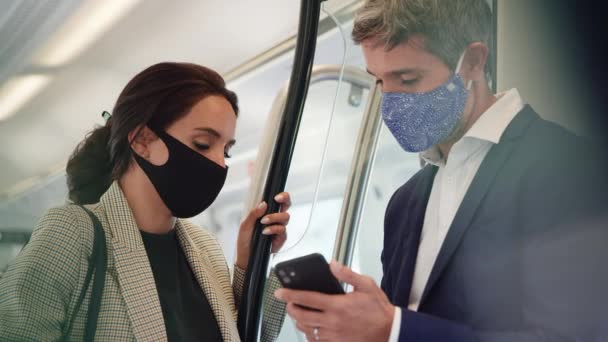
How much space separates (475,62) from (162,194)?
0.48 m

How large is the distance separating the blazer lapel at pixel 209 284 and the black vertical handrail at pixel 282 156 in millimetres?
35

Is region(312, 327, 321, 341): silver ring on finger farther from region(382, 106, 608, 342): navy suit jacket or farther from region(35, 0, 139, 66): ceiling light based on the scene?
region(35, 0, 139, 66): ceiling light

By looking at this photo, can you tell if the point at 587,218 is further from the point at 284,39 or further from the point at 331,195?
the point at 284,39

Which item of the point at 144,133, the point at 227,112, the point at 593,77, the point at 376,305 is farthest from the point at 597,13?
the point at 144,133

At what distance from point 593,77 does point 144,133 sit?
0.60 m

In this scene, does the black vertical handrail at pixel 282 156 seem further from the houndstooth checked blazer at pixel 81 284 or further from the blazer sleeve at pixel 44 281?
the blazer sleeve at pixel 44 281

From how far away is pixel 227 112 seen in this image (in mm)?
883

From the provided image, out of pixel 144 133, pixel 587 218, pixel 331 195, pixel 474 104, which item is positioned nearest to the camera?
pixel 587 218

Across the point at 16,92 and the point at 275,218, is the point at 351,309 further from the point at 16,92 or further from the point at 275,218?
the point at 16,92

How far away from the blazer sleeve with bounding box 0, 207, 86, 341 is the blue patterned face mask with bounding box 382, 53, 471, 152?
0.43 metres

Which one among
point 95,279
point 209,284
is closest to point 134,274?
point 95,279

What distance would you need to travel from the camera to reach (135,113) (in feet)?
2.85

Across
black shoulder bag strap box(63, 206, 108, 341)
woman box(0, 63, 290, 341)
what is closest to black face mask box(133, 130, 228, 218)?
woman box(0, 63, 290, 341)

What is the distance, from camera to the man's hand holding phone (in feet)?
2.05
